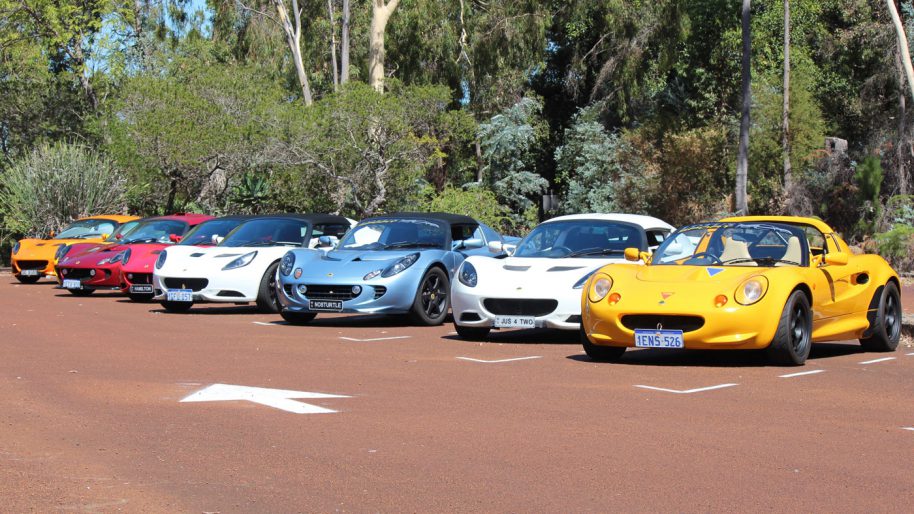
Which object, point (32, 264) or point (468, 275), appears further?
point (32, 264)

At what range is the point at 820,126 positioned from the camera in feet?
152

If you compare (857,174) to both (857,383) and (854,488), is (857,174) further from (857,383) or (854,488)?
(854,488)

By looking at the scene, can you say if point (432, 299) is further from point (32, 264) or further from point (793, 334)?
point (32, 264)

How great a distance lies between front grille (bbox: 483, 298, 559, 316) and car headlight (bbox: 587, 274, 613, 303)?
1674 millimetres

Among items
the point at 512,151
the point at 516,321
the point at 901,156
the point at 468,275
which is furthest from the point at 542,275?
the point at 512,151

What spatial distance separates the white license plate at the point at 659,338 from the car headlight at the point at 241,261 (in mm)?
8274

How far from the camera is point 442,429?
315 inches

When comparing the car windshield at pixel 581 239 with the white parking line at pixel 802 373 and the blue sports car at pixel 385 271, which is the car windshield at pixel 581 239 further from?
the white parking line at pixel 802 373

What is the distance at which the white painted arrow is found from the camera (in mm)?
8864

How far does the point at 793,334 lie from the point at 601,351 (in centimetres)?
176

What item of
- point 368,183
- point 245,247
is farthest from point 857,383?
point 368,183

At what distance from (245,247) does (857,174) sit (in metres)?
24.1

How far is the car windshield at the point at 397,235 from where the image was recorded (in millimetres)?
17312

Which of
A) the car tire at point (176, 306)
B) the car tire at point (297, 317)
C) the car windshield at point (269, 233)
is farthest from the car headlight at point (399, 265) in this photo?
the car tire at point (176, 306)
